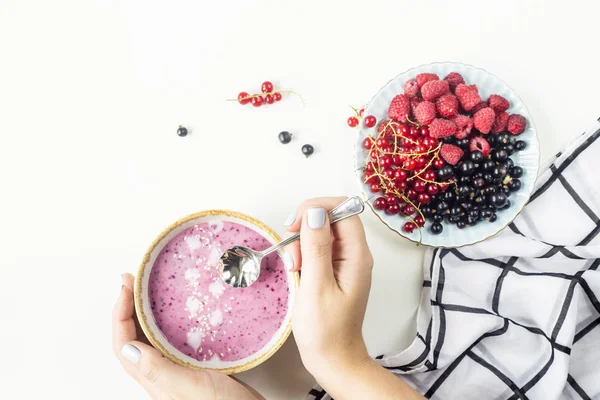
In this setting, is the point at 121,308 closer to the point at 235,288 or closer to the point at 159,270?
the point at 159,270

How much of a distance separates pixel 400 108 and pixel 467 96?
0.49 feet

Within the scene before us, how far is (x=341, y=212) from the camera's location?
933 millimetres

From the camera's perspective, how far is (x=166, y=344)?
0.99 m

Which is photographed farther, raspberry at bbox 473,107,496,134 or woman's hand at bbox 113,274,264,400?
raspberry at bbox 473,107,496,134

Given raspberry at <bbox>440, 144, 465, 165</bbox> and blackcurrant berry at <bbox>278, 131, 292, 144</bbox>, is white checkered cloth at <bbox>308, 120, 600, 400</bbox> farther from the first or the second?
blackcurrant berry at <bbox>278, 131, 292, 144</bbox>

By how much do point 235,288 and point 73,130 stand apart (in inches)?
23.1

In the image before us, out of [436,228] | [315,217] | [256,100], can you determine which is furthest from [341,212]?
[256,100]

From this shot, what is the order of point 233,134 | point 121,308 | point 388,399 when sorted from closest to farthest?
point 388,399 → point 121,308 → point 233,134

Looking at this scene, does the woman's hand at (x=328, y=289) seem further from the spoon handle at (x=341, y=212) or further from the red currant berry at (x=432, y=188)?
the red currant berry at (x=432, y=188)

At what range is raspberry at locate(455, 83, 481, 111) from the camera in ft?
3.47

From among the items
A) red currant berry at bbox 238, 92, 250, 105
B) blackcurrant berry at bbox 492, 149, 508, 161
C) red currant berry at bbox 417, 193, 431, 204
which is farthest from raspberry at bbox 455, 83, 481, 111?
red currant berry at bbox 238, 92, 250, 105

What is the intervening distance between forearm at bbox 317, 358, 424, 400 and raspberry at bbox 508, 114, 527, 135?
2.03 ft

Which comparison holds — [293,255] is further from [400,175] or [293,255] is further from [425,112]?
[425,112]

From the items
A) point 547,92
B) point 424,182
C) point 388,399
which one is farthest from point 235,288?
point 547,92
